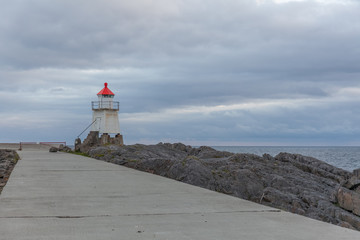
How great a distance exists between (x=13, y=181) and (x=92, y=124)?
24.4 m

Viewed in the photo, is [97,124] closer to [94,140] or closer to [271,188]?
[94,140]

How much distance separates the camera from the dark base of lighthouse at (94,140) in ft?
96.8

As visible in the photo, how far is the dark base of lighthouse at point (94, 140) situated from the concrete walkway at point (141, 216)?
20961 mm

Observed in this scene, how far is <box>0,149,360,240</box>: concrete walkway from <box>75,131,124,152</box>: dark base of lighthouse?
21.0m

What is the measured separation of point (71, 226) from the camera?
5.12 meters

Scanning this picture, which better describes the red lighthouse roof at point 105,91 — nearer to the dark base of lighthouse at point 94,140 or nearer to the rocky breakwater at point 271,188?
the dark base of lighthouse at point 94,140

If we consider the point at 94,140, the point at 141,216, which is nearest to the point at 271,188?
the point at 141,216

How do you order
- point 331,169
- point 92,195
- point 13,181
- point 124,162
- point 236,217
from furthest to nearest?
point 331,169, point 124,162, point 13,181, point 92,195, point 236,217

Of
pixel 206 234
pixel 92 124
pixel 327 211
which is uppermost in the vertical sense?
pixel 92 124

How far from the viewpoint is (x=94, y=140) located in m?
30.5

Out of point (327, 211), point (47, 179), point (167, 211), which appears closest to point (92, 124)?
point (47, 179)

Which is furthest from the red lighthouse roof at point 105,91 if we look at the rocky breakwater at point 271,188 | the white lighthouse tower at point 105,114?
the rocky breakwater at point 271,188

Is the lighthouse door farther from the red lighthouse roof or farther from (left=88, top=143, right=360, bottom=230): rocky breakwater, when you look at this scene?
(left=88, top=143, right=360, bottom=230): rocky breakwater

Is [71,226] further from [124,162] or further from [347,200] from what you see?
[124,162]
